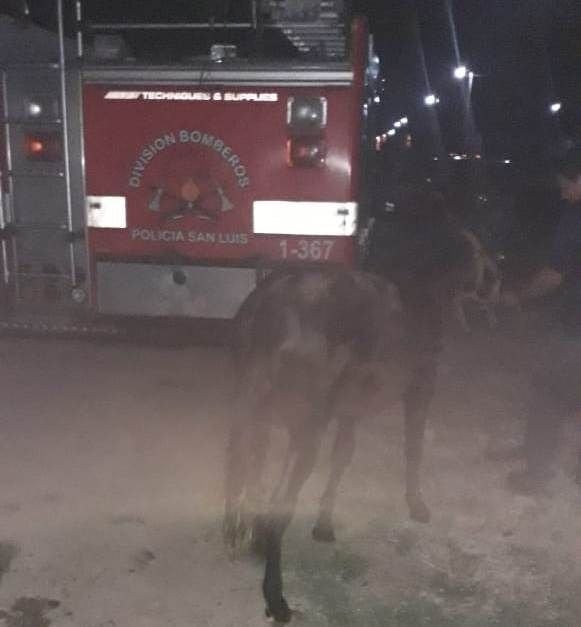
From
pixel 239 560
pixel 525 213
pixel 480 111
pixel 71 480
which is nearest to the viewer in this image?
pixel 239 560

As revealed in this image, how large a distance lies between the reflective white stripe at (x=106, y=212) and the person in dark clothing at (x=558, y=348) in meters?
3.47

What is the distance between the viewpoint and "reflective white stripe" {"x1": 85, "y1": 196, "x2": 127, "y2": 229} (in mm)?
6938

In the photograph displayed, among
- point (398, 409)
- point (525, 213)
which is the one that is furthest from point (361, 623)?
point (525, 213)

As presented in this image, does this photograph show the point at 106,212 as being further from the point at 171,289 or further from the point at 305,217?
the point at 305,217

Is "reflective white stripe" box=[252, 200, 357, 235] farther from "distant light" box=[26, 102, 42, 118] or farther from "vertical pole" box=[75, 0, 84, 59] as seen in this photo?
"distant light" box=[26, 102, 42, 118]

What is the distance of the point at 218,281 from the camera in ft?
22.9

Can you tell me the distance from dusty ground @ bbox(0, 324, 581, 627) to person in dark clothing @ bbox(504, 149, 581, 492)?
0.17 meters

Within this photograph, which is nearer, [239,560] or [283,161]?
[239,560]

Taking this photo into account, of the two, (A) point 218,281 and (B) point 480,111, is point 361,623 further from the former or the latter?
(B) point 480,111

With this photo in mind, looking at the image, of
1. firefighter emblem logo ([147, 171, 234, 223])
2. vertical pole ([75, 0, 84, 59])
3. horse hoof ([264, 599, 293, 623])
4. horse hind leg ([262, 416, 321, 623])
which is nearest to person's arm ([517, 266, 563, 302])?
horse hind leg ([262, 416, 321, 623])

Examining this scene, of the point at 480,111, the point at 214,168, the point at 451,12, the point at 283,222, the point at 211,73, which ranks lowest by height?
the point at 283,222

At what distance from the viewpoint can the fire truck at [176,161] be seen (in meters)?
6.62

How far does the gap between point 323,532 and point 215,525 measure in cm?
56

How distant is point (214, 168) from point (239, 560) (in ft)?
11.7
